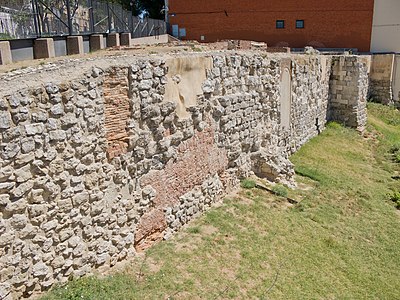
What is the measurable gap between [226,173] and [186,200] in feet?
5.25

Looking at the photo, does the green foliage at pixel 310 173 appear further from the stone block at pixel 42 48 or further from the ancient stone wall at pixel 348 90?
the stone block at pixel 42 48

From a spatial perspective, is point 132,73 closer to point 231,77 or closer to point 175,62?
point 175,62

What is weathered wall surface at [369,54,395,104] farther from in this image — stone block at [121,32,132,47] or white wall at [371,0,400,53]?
stone block at [121,32,132,47]

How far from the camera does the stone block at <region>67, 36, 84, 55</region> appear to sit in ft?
42.7

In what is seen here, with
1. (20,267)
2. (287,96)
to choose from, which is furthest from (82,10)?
(20,267)

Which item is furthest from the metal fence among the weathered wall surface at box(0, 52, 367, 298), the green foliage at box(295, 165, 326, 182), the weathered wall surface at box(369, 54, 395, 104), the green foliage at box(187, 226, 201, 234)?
the weathered wall surface at box(369, 54, 395, 104)

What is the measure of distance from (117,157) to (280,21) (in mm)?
26581

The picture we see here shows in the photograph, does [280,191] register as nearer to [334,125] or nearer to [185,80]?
[185,80]

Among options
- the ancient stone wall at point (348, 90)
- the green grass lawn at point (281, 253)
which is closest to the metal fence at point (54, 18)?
the green grass lawn at point (281, 253)

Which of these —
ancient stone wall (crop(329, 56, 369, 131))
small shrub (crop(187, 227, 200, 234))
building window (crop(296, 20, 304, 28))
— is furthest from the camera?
building window (crop(296, 20, 304, 28))

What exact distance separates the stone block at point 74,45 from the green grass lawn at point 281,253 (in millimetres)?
7407

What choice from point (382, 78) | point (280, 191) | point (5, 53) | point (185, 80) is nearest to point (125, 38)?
point (5, 53)

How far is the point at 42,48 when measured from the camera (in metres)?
11.4

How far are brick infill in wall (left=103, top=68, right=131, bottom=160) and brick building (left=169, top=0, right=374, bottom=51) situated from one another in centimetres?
2592
